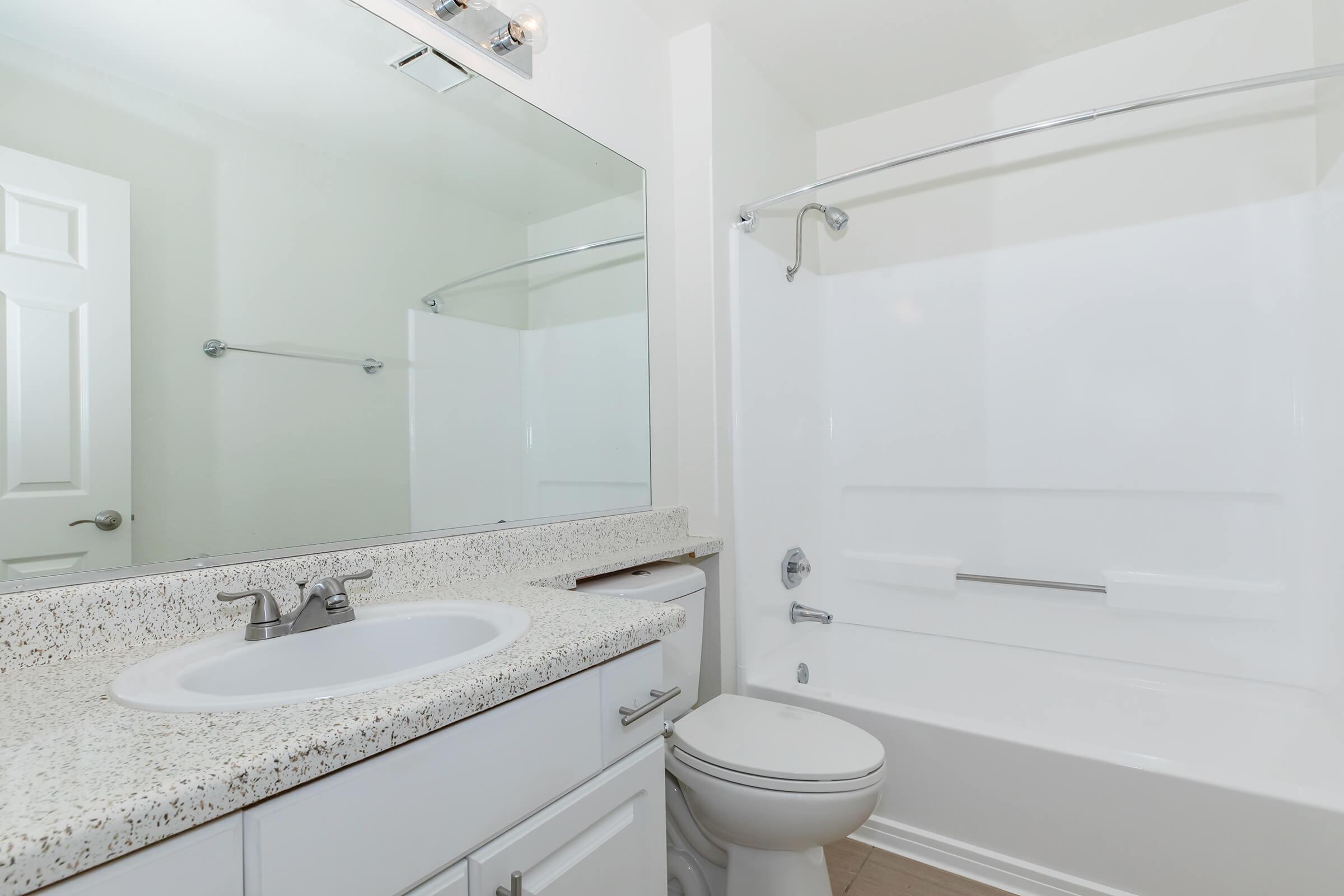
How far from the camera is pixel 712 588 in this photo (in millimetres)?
1887

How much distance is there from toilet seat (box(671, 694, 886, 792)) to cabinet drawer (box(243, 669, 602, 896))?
62 centimetres

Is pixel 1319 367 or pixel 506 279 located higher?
pixel 506 279

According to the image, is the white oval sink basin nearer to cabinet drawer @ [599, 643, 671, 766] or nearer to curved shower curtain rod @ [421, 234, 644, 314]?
cabinet drawer @ [599, 643, 671, 766]

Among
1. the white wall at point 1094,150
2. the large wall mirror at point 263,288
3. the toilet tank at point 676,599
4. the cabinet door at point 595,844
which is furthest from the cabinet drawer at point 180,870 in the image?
the white wall at point 1094,150

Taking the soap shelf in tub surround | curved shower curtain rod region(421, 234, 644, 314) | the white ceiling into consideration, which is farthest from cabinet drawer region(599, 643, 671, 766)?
the white ceiling

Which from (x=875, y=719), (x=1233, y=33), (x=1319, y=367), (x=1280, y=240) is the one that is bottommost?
(x=875, y=719)

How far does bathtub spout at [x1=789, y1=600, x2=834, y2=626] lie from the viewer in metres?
2.16

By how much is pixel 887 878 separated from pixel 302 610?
1590 millimetres

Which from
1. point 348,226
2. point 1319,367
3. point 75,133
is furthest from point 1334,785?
point 75,133

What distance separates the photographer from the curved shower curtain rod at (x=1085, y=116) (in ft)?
4.84

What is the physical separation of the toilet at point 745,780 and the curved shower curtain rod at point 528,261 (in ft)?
2.36

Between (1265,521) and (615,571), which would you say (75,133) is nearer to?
(615,571)

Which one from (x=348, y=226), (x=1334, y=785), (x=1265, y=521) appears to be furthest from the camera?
(x=1265, y=521)

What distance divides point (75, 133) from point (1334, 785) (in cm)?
249
